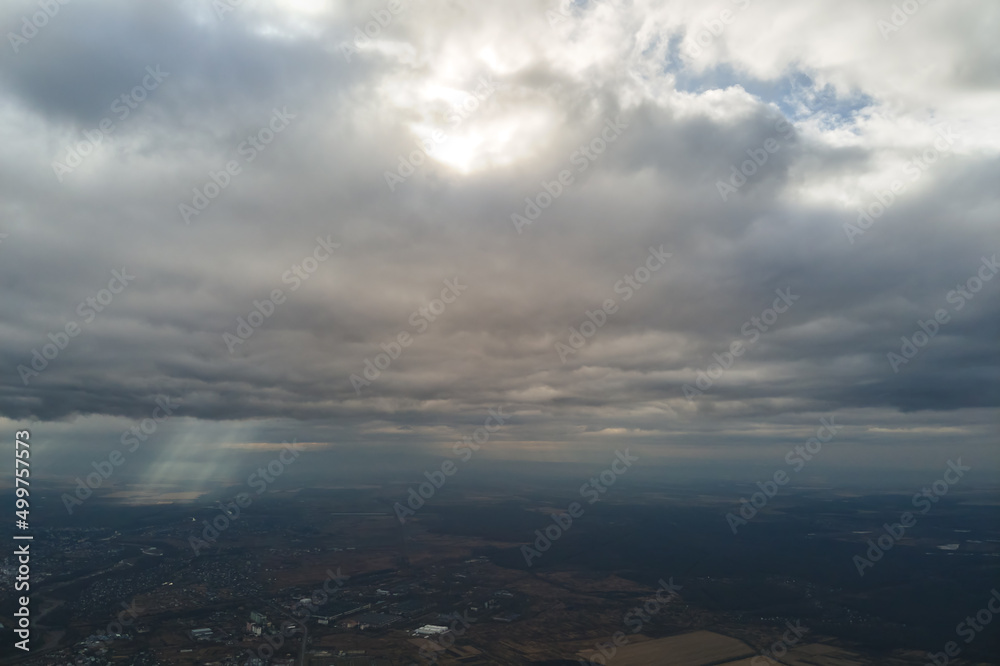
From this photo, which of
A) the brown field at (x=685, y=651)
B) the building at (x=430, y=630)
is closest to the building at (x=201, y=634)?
the building at (x=430, y=630)

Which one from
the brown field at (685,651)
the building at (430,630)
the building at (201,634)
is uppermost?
the building at (201,634)

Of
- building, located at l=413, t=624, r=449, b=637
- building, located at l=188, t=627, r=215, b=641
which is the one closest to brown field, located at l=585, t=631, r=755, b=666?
building, located at l=413, t=624, r=449, b=637

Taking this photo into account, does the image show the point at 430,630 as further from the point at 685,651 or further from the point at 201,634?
the point at 685,651

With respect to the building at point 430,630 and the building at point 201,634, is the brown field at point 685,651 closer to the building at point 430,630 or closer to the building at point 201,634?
the building at point 430,630

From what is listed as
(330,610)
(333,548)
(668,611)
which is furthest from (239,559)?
(668,611)

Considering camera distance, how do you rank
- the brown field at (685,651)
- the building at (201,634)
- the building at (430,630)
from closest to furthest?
the brown field at (685,651) → the building at (201,634) → the building at (430,630)

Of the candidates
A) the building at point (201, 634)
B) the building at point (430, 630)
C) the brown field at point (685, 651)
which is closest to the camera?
the brown field at point (685, 651)

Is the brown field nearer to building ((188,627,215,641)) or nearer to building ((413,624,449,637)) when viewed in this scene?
building ((413,624,449,637))

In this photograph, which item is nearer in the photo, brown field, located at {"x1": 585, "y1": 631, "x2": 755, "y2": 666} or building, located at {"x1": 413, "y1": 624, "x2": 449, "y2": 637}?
brown field, located at {"x1": 585, "y1": 631, "x2": 755, "y2": 666}

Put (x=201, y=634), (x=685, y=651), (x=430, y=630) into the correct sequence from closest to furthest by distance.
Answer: (x=685, y=651)
(x=201, y=634)
(x=430, y=630)

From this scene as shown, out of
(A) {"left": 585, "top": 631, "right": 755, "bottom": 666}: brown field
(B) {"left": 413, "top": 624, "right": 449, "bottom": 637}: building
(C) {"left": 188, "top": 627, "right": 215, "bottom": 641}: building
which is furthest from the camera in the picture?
(B) {"left": 413, "top": 624, "right": 449, "bottom": 637}: building

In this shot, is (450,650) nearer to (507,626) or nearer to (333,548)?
(507,626)

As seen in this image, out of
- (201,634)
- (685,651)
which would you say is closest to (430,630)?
(201,634)
